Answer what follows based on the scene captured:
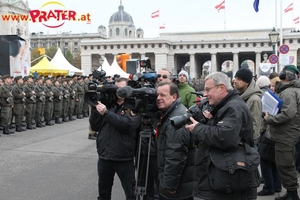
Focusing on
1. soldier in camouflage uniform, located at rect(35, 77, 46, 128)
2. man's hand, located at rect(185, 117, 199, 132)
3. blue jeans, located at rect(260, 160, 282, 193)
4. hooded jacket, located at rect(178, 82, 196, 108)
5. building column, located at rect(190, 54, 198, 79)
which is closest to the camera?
man's hand, located at rect(185, 117, 199, 132)

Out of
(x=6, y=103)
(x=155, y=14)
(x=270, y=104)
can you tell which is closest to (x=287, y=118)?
(x=270, y=104)

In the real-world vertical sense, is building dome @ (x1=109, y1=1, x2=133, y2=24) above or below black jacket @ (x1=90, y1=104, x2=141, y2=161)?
above

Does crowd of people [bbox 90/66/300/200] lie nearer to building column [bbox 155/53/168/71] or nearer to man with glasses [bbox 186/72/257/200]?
man with glasses [bbox 186/72/257/200]

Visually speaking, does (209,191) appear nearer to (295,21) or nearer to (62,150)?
(62,150)

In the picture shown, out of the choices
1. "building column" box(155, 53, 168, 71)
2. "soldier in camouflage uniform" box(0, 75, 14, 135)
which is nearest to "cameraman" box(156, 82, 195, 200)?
"soldier in camouflage uniform" box(0, 75, 14, 135)

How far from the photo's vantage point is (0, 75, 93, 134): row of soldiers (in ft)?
42.9

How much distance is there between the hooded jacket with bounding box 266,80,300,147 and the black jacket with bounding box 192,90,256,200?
2061mm

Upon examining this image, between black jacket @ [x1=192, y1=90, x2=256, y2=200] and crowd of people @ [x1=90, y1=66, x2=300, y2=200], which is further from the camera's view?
crowd of people @ [x1=90, y1=66, x2=300, y2=200]

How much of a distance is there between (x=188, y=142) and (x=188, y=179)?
42cm

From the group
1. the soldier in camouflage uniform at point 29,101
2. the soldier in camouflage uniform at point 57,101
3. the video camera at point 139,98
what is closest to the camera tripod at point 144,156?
the video camera at point 139,98

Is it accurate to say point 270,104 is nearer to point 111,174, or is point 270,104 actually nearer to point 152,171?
point 152,171

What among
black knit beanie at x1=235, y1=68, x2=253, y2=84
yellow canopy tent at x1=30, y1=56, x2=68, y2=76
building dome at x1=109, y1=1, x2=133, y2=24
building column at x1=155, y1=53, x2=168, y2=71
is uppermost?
building dome at x1=109, y1=1, x2=133, y2=24

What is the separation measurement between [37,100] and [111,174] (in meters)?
10.9

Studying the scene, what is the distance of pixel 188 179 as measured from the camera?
4016mm
